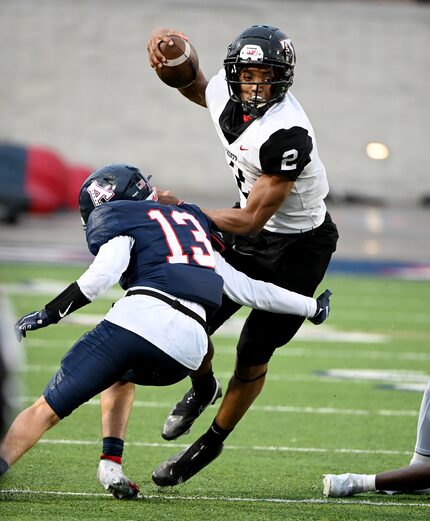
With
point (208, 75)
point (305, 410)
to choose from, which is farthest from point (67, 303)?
point (208, 75)

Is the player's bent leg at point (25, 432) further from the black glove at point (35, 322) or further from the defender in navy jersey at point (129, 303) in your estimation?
the black glove at point (35, 322)

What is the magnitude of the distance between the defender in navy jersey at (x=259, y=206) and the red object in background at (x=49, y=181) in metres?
13.1

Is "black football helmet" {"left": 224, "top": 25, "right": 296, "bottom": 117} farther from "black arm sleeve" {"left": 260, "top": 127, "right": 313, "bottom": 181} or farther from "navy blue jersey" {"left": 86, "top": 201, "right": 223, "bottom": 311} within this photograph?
"navy blue jersey" {"left": 86, "top": 201, "right": 223, "bottom": 311}

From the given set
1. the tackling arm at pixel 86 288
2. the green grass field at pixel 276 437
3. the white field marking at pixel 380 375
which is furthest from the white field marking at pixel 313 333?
the tackling arm at pixel 86 288

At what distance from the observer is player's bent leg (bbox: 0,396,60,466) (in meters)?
4.05

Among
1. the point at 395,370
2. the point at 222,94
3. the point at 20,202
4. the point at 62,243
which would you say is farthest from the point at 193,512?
the point at 20,202

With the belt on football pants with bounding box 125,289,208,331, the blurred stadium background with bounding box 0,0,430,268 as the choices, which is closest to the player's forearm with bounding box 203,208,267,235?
the belt on football pants with bounding box 125,289,208,331

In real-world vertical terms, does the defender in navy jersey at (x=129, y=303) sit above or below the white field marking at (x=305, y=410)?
above

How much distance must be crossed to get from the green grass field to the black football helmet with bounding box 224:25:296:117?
1.64 m

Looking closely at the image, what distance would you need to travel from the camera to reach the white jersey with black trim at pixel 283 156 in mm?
4637

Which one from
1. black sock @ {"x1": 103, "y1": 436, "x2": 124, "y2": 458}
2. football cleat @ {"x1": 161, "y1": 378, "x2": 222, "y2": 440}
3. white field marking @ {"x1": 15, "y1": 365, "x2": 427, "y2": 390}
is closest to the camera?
black sock @ {"x1": 103, "y1": 436, "x2": 124, "y2": 458}

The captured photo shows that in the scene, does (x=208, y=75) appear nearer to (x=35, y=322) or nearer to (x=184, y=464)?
(x=184, y=464)

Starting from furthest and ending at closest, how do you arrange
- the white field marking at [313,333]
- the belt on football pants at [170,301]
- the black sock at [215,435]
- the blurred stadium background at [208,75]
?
the blurred stadium background at [208,75]
the white field marking at [313,333]
the black sock at [215,435]
the belt on football pants at [170,301]

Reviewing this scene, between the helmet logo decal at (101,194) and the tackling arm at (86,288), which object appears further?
→ the helmet logo decal at (101,194)
